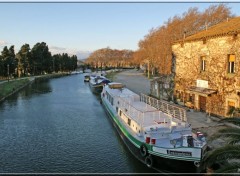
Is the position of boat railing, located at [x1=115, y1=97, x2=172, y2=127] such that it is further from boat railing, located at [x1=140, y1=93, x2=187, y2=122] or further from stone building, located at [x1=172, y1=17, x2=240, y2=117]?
stone building, located at [x1=172, y1=17, x2=240, y2=117]

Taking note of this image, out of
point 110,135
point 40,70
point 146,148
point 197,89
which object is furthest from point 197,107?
point 40,70

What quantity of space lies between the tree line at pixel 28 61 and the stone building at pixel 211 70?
52.7 meters

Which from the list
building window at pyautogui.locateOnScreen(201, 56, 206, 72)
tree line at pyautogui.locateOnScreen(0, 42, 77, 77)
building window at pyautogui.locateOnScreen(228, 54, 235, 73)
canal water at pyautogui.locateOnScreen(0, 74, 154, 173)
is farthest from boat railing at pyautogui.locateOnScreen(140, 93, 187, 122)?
tree line at pyautogui.locateOnScreen(0, 42, 77, 77)

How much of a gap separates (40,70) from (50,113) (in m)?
75.8

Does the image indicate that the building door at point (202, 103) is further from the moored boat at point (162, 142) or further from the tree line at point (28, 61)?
the tree line at point (28, 61)

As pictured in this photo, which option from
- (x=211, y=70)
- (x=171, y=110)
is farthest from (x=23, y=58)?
(x=211, y=70)

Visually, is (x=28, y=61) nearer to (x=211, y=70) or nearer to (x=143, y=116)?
(x=211, y=70)

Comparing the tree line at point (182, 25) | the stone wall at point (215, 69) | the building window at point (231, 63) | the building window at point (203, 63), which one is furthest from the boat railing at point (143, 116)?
the tree line at point (182, 25)

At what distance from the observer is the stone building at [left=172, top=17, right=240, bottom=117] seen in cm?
2450

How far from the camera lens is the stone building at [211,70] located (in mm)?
24500

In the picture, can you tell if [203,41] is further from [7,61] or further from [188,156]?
[7,61]

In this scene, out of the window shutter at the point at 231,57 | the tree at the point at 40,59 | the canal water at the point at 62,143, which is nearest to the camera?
the canal water at the point at 62,143

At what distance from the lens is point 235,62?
24297 millimetres

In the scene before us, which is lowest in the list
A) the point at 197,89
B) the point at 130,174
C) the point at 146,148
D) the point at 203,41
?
the point at 130,174
